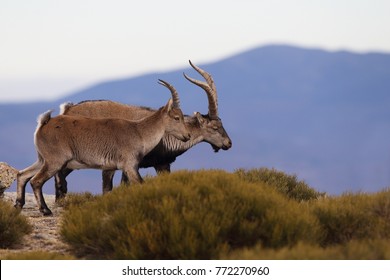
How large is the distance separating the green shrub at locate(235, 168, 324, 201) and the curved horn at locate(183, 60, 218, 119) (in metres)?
1.42

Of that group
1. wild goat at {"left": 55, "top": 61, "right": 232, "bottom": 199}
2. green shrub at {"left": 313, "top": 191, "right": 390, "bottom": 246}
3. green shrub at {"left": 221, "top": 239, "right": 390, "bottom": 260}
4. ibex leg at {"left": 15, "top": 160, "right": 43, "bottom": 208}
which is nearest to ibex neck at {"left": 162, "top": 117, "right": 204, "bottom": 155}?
wild goat at {"left": 55, "top": 61, "right": 232, "bottom": 199}

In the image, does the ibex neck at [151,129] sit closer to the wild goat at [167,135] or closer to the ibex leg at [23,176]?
the wild goat at [167,135]

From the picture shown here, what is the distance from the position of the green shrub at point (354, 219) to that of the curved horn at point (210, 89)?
572cm

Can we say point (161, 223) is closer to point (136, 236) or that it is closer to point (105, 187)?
point (136, 236)

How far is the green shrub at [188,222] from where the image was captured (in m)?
9.24

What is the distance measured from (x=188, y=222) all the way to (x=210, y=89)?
755cm

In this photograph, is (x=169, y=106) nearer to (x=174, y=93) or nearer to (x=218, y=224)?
(x=174, y=93)

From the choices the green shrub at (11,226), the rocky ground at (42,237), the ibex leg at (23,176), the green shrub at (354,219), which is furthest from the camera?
the ibex leg at (23,176)

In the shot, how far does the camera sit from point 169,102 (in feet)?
49.9

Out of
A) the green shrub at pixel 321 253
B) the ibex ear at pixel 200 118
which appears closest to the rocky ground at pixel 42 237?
the green shrub at pixel 321 253

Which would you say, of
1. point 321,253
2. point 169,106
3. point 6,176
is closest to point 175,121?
point 169,106

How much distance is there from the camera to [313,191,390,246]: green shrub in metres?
10.4

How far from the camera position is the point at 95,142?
14930 mm

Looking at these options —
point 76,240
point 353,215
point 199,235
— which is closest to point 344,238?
point 353,215
